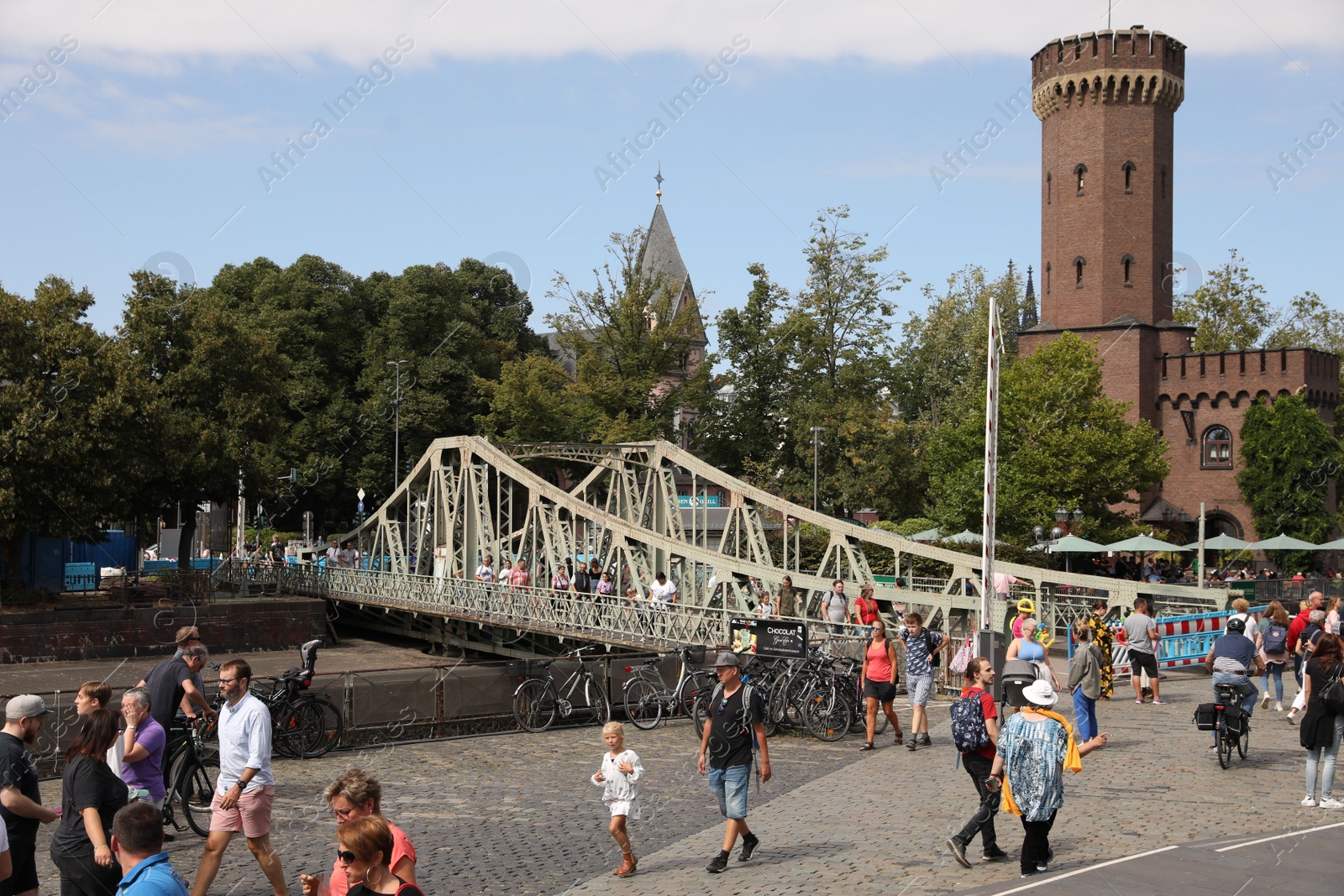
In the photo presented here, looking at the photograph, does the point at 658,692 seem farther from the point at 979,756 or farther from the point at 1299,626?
the point at 1299,626

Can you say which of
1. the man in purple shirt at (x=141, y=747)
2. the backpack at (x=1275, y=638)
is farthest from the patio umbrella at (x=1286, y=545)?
the man in purple shirt at (x=141, y=747)

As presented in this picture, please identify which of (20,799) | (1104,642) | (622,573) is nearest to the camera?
(20,799)

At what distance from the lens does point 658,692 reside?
15.0m

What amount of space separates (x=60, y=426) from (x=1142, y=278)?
39.0m

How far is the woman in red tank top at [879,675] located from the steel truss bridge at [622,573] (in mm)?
4433

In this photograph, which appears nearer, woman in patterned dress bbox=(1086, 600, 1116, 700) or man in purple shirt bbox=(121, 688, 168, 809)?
man in purple shirt bbox=(121, 688, 168, 809)

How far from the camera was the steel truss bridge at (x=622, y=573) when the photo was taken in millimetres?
22828

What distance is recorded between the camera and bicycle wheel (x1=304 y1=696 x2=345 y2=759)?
12.9 meters

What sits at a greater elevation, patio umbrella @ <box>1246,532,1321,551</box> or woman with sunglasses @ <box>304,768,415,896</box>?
patio umbrella @ <box>1246,532,1321,551</box>

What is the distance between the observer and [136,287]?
120ft

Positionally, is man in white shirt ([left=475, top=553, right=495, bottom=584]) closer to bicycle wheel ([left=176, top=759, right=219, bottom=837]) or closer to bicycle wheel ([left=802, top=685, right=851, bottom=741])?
bicycle wheel ([left=802, top=685, right=851, bottom=741])

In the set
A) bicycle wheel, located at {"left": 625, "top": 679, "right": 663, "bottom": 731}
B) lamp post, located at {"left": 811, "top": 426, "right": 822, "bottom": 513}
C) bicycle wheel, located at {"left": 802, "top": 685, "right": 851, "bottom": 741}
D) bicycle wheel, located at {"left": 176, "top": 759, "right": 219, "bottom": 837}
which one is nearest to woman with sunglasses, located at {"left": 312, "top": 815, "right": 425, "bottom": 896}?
bicycle wheel, located at {"left": 176, "top": 759, "right": 219, "bottom": 837}

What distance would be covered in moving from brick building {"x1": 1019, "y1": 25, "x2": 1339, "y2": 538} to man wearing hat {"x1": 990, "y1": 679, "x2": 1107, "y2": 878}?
144 ft

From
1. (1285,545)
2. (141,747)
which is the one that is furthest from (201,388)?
(1285,545)
